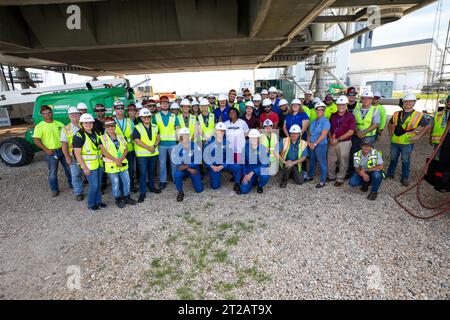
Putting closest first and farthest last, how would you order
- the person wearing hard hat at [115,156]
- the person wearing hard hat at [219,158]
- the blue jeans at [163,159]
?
the person wearing hard hat at [115,156]
the person wearing hard hat at [219,158]
the blue jeans at [163,159]

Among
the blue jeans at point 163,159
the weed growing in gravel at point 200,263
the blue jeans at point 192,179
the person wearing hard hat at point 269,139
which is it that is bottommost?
the weed growing in gravel at point 200,263

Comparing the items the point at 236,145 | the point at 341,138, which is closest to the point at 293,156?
the point at 341,138

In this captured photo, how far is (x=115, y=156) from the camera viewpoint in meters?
4.69

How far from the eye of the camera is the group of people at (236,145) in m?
4.97

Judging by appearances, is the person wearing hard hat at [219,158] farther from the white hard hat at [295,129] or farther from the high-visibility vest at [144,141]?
the white hard hat at [295,129]

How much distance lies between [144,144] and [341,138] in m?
4.06

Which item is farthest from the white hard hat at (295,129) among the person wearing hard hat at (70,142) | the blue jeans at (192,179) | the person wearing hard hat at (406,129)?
the person wearing hard hat at (70,142)

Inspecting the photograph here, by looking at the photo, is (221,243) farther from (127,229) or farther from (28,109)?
(28,109)

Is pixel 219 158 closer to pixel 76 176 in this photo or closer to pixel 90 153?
pixel 90 153

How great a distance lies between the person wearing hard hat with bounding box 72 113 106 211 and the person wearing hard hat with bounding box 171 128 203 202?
57.3 inches

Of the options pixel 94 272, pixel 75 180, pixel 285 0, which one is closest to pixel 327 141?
pixel 285 0

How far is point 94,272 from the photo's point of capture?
3240 millimetres

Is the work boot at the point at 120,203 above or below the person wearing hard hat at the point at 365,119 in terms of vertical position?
below

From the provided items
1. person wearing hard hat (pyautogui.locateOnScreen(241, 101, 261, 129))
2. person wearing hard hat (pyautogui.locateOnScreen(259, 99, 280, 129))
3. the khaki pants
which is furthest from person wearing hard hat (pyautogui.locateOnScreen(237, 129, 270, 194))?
the khaki pants
